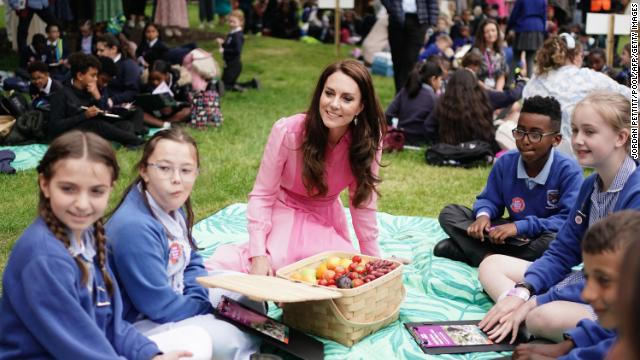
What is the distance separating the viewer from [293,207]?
155 inches

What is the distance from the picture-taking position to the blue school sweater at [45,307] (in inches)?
92.0

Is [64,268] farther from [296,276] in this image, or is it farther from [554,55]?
[554,55]

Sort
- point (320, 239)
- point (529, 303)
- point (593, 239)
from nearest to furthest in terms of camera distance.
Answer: point (593, 239)
point (529, 303)
point (320, 239)

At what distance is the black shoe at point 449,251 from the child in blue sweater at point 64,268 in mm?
2304

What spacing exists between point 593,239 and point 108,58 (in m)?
7.24

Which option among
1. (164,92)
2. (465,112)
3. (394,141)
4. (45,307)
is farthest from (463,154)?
(45,307)

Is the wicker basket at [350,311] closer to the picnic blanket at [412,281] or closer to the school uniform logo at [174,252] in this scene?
the picnic blanket at [412,281]

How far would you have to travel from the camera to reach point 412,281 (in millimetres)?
4102

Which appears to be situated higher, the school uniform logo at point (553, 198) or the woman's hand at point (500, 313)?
the school uniform logo at point (553, 198)

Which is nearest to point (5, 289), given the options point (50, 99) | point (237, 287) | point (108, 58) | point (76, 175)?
point (76, 175)

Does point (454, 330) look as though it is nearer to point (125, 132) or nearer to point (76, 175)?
point (76, 175)

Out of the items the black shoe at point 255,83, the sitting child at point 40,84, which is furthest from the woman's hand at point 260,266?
the black shoe at point 255,83

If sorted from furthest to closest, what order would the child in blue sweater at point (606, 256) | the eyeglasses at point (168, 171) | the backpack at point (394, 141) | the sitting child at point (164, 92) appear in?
1. the sitting child at point (164, 92)
2. the backpack at point (394, 141)
3. the eyeglasses at point (168, 171)
4. the child in blue sweater at point (606, 256)

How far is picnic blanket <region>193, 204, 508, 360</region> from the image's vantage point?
3.27 metres
